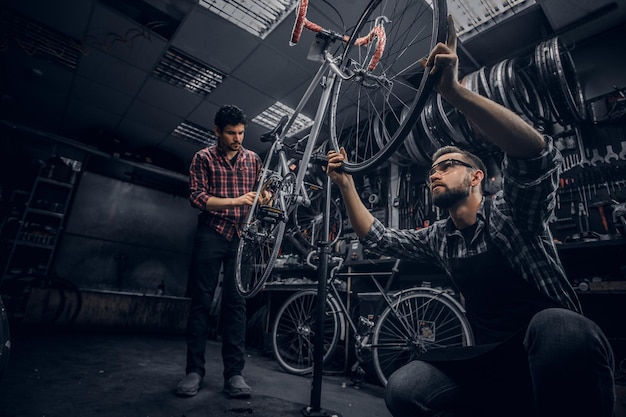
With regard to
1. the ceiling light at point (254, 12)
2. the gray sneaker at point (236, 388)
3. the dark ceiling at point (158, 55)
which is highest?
the ceiling light at point (254, 12)

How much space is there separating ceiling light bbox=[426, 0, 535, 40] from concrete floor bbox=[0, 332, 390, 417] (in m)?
3.32

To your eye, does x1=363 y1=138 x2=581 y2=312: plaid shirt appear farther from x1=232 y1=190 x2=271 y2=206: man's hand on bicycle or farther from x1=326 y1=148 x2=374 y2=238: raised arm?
x1=232 y1=190 x2=271 y2=206: man's hand on bicycle

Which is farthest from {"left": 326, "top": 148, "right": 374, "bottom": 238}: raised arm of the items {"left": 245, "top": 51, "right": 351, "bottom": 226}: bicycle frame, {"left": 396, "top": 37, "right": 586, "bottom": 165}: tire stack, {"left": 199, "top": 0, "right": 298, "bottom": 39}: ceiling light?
{"left": 199, "top": 0, "right": 298, "bottom": 39}: ceiling light

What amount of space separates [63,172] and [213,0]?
4.74m

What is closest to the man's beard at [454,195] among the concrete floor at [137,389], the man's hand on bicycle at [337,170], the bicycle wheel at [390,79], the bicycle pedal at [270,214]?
the bicycle wheel at [390,79]

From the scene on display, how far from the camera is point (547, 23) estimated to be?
9.53 feet

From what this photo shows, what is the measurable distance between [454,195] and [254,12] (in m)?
3.06

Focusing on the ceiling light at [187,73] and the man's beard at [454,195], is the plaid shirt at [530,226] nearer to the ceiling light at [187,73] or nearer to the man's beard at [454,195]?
the man's beard at [454,195]

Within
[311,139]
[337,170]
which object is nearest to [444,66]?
[337,170]

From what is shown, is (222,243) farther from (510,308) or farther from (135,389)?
(510,308)

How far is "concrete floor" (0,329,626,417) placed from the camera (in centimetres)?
143

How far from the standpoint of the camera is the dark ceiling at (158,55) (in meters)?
2.99

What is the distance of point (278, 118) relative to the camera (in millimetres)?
4977

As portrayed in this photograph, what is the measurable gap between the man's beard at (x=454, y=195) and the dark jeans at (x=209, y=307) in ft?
4.47
